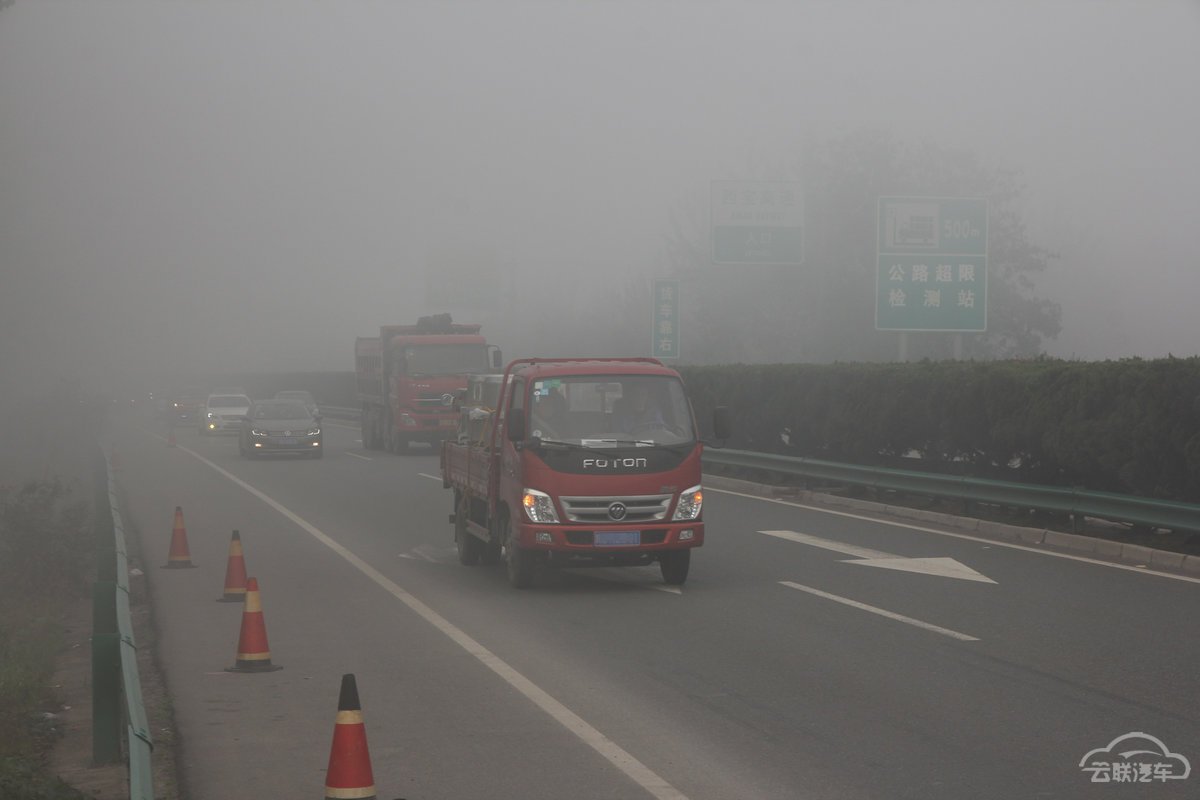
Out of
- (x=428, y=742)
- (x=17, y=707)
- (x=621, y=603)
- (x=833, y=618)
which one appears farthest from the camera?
(x=621, y=603)

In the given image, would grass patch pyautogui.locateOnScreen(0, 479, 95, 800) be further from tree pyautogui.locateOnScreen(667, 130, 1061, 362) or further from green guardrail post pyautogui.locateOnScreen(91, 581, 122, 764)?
tree pyautogui.locateOnScreen(667, 130, 1061, 362)

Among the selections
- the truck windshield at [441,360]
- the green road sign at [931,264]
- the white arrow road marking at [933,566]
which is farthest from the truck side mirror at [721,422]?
the truck windshield at [441,360]

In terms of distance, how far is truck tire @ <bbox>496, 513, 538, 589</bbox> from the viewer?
1367 centimetres

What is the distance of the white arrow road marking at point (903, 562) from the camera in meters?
14.6

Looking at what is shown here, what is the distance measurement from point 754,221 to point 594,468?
2321cm

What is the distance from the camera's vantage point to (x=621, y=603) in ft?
42.9

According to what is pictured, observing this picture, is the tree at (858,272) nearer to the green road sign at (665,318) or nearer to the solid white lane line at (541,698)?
the green road sign at (665,318)

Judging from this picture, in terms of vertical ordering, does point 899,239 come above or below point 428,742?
above

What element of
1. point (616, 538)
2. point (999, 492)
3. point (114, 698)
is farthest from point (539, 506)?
point (999, 492)

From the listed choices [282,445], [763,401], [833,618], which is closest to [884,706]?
[833,618]

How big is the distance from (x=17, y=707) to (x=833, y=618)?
631 centimetres

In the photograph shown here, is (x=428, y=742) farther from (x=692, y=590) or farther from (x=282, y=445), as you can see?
(x=282, y=445)

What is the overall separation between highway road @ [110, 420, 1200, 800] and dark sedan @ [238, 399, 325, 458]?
1899 centimetres

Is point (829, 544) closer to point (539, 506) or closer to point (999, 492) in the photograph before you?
point (999, 492)
